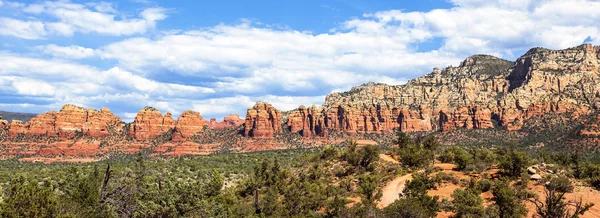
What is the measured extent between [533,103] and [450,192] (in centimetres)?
14464

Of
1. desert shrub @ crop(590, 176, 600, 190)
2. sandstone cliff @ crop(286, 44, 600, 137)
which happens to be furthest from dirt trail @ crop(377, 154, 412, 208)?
sandstone cliff @ crop(286, 44, 600, 137)

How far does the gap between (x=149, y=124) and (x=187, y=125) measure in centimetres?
1291

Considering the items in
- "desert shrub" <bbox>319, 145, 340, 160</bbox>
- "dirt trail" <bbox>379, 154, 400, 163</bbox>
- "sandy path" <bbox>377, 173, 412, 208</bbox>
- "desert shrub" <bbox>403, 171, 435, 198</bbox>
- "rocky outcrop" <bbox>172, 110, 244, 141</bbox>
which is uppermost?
"rocky outcrop" <bbox>172, 110, 244, 141</bbox>

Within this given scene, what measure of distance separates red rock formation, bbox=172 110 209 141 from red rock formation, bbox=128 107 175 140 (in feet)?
21.5

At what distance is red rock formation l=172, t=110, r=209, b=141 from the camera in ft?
487

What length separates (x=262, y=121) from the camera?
160875 millimetres

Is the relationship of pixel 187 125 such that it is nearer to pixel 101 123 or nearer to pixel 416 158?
pixel 101 123

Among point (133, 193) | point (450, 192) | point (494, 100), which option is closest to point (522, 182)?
point (450, 192)

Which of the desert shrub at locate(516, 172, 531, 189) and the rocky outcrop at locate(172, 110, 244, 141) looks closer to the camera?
the desert shrub at locate(516, 172, 531, 189)

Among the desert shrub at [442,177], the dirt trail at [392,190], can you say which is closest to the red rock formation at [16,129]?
the dirt trail at [392,190]

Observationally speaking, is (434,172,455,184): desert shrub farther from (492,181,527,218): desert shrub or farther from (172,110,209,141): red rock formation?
(172,110,209,141): red rock formation

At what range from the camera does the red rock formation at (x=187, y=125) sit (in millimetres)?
148375

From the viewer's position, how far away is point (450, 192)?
40.7 m

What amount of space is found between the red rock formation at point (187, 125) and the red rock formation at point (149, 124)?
6544 mm
